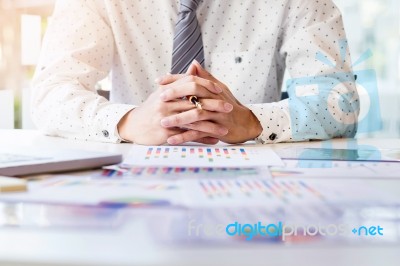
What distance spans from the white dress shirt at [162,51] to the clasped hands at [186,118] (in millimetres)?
123

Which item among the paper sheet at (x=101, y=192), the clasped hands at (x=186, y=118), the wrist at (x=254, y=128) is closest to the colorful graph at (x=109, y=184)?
the paper sheet at (x=101, y=192)

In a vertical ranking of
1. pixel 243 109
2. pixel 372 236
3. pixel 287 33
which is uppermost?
pixel 287 33

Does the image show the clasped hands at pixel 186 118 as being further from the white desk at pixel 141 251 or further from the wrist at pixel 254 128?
the white desk at pixel 141 251

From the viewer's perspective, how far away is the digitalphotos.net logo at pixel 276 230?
0.54m

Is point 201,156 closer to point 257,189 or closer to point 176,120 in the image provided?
point 176,120

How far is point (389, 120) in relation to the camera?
4.62 meters

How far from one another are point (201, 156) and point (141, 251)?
61 centimetres

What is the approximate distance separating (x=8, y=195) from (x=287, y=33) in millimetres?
1284

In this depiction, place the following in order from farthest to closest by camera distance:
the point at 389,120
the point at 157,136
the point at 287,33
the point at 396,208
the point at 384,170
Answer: the point at 389,120 < the point at 287,33 < the point at 157,136 < the point at 384,170 < the point at 396,208

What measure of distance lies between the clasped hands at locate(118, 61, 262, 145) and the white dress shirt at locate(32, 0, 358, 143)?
12 centimetres

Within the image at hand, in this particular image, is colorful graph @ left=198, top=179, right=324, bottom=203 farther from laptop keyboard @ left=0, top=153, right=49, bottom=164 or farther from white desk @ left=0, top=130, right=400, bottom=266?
laptop keyboard @ left=0, top=153, right=49, bottom=164

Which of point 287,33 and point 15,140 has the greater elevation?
point 287,33

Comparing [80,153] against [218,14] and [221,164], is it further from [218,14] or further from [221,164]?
[218,14]

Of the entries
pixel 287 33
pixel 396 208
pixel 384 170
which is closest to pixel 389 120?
pixel 287 33
